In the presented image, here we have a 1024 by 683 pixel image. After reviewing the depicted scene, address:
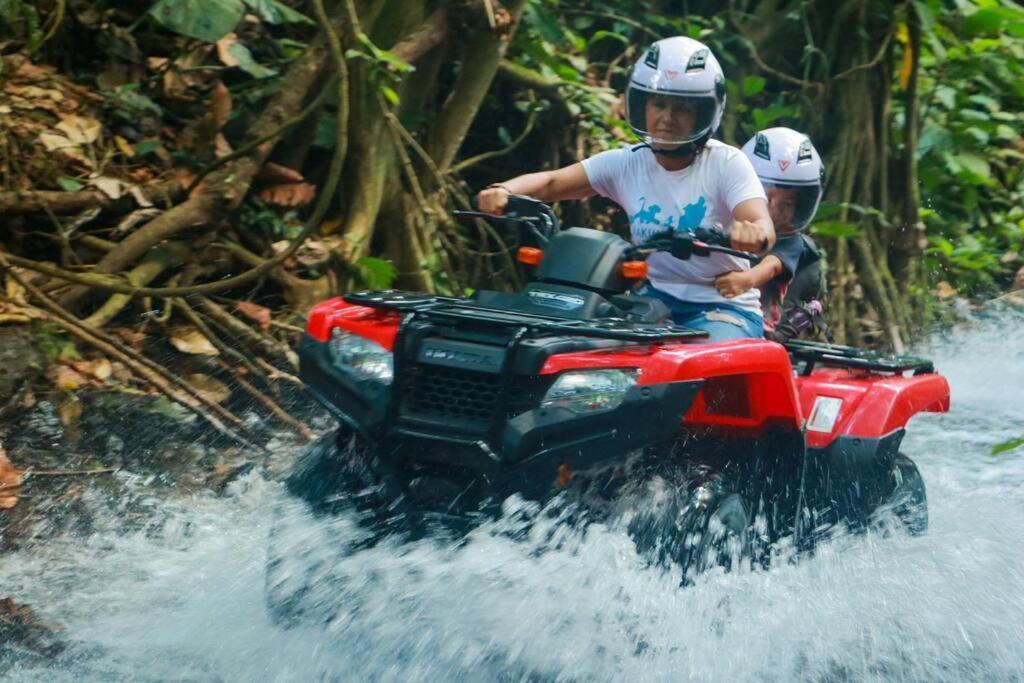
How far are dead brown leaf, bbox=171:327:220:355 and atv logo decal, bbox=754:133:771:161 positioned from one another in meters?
2.70

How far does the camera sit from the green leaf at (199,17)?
5.31m

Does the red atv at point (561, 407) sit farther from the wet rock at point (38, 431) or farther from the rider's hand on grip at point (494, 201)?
the wet rock at point (38, 431)

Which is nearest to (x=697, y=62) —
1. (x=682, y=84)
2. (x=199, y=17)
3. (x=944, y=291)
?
(x=682, y=84)

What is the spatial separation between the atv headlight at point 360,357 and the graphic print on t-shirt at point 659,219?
136 cm

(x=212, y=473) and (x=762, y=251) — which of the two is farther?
(x=212, y=473)

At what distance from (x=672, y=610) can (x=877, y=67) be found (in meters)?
7.26

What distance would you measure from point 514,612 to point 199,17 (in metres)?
3.18

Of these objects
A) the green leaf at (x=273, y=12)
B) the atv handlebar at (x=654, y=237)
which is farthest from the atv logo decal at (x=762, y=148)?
the green leaf at (x=273, y=12)

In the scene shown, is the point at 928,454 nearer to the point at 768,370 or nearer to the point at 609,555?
the point at 768,370

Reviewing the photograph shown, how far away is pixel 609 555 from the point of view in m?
3.40

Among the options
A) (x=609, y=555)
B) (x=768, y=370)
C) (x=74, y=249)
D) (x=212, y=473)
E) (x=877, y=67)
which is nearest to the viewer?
(x=609, y=555)

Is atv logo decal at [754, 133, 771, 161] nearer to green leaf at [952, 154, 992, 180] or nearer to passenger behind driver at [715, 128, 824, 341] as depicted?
passenger behind driver at [715, 128, 824, 341]

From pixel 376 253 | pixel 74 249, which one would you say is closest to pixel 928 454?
pixel 376 253

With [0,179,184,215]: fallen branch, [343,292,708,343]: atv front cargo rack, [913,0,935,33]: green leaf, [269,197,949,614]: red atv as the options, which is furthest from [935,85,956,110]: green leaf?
[343,292,708,343]: atv front cargo rack
